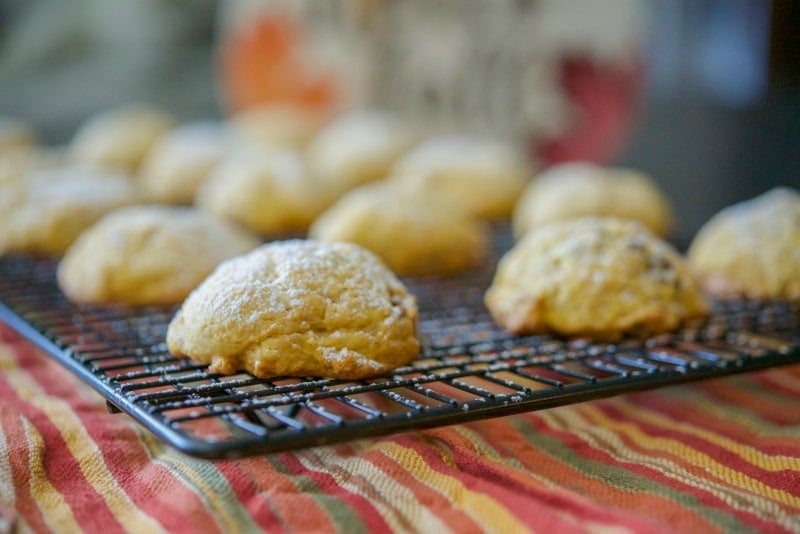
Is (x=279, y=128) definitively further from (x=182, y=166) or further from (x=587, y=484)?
(x=587, y=484)

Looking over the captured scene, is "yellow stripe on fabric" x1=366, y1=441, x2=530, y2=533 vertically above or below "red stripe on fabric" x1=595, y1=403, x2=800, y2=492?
above

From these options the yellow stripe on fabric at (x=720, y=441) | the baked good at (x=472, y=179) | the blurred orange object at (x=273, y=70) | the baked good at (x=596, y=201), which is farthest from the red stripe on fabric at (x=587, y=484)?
the blurred orange object at (x=273, y=70)

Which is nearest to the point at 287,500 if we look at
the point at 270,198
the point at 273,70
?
the point at 270,198

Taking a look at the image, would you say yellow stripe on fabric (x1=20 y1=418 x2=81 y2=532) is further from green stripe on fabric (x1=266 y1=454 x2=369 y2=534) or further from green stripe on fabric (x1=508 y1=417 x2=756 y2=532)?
green stripe on fabric (x1=508 y1=417 x2=756 y2=532)

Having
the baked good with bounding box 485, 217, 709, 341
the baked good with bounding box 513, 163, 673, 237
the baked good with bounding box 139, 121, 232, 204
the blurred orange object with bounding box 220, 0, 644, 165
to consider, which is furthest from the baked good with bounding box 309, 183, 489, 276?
the blurred orange object with bounding box 220, 0, 644, 165

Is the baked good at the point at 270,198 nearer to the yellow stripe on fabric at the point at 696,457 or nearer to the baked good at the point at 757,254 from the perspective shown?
the baked good at the point at 757,254

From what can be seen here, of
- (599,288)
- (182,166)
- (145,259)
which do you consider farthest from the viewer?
(182,166)

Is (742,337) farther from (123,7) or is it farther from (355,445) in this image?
(123,7)
